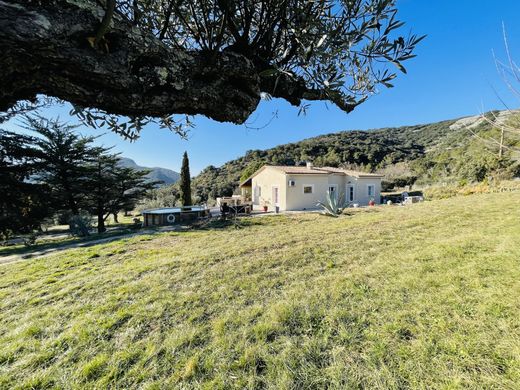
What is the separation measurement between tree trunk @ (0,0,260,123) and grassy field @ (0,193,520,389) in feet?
9.13

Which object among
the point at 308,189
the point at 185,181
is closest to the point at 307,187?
the point at 308,189

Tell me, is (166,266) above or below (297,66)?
below

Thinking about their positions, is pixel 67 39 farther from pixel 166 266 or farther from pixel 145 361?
pixel 166 266

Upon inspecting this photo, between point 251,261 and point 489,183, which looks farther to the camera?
point 489,183

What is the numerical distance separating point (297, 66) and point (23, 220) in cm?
1565

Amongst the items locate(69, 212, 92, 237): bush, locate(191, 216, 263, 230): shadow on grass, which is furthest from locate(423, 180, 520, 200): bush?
locate(69, 212, 92, 237): bush

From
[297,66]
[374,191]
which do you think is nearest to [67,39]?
[297,66]

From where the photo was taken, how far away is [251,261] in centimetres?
597

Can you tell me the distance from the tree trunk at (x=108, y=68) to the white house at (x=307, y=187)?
17.9 metres

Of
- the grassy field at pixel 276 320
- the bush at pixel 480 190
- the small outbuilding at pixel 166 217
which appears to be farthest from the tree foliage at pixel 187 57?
the bush at pixel 480 190

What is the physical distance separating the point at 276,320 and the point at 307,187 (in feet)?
59.1

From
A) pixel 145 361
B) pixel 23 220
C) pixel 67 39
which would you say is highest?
pixel 67 39

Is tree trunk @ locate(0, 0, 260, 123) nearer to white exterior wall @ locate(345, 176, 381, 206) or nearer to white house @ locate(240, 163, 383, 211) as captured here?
white house @ locate(240, 163, 383, 211)

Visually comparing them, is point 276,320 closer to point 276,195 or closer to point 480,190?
point 276,195
